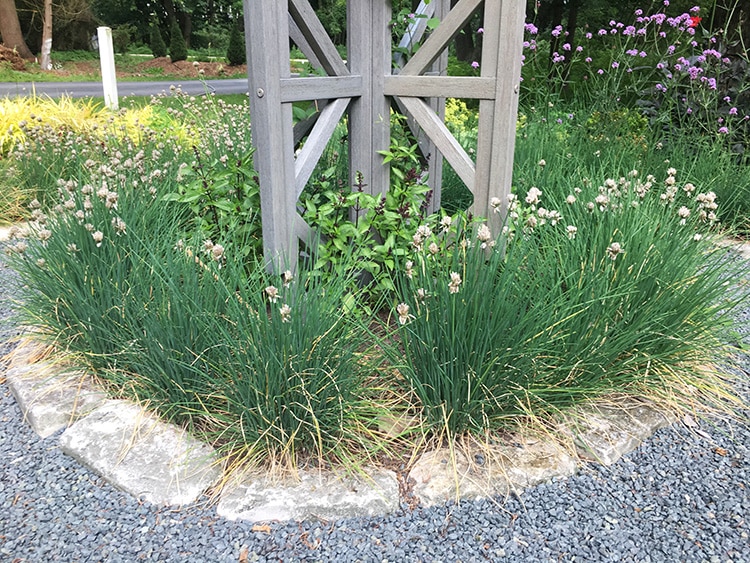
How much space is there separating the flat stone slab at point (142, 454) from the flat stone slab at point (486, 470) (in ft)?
2.26

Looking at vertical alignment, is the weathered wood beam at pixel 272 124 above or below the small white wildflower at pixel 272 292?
above

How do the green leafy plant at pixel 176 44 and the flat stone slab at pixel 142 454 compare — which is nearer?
the flat stone slab at pixel 142 454

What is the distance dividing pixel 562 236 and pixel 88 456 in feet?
6.59

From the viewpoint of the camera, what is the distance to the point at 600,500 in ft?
6.25

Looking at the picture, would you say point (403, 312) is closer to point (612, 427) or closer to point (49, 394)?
point (612, 427)

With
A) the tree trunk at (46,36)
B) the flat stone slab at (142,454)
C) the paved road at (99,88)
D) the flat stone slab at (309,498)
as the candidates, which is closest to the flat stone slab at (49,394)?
the flat stone slab at (142,454)

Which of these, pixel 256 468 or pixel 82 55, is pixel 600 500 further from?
pixel 82 55

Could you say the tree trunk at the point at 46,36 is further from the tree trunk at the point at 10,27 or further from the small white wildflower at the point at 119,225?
the small white wildflower at the point at 119,225

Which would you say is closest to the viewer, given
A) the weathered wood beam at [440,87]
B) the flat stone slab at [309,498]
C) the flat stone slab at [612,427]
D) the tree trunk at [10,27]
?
the flat stone slab at [309,498]

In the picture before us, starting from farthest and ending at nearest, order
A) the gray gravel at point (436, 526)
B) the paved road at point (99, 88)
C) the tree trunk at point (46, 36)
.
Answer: the tree trunk at point (46, 36) → the paved road at point (99, 88) → the gray gravel at point (436, 526)

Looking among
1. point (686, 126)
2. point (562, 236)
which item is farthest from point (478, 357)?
point (686, 126)

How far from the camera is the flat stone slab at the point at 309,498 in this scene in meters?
1.81

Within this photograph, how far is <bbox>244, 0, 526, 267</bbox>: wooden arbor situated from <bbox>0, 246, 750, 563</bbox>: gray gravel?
0.97 m

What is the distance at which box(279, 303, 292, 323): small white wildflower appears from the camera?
1847mm
